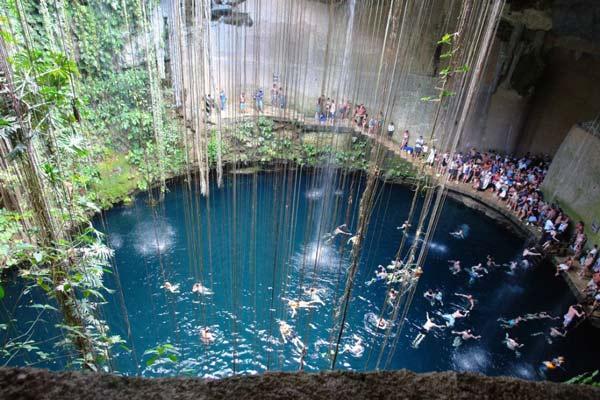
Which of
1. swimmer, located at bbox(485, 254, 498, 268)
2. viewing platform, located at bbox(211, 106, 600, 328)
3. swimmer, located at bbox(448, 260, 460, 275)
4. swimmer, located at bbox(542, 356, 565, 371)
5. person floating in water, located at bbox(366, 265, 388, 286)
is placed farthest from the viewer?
viewing platform, located at bbox(211, 106, 600, 328)

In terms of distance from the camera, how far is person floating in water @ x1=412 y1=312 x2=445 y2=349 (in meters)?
7.02

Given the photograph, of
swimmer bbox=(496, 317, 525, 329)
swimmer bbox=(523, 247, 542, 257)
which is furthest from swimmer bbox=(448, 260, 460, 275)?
swimmer bbox=(523, 247, 542, 257)

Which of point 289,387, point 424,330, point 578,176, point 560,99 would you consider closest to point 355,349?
point 424,330

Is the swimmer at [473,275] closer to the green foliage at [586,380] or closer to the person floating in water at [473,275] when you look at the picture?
the person floating in water at [473,275]

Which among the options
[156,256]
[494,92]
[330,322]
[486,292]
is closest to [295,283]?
[330,322]

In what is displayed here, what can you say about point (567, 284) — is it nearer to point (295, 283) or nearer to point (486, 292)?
point (486, 292)

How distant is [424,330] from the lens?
7273mm

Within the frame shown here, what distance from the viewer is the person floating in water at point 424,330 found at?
7020 mm

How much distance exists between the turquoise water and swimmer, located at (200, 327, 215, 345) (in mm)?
90

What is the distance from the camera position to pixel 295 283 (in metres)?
7.89

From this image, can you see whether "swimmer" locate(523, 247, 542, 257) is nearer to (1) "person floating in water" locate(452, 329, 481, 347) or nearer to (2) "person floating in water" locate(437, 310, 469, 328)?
(2) "person floating in water" locate(437, 310, 469, 328)

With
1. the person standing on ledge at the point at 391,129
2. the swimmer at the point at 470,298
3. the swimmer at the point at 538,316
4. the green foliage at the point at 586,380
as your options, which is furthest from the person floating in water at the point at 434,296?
the person standing on ledge at the point at 391,129

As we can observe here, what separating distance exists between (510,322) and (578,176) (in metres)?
4.88

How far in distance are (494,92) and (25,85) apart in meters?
14.6
